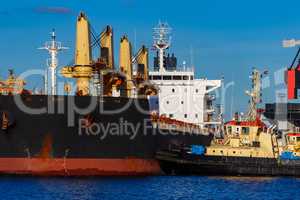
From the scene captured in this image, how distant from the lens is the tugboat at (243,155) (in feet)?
156

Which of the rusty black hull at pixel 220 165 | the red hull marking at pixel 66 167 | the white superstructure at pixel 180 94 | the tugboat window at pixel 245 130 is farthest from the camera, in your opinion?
the white superstructure at pixel 180 94

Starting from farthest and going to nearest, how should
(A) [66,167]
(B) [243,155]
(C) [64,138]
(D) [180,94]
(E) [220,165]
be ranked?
(D) [180,94]
(B) [243,155]
(E) [220,165]
(C) [64,138]
(A) [66,167]

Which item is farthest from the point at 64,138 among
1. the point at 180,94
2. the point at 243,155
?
the point at 180,94

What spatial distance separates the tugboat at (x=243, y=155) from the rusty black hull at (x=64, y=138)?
461 centimetres

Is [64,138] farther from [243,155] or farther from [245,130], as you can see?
[245,130]

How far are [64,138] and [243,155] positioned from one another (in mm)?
11698

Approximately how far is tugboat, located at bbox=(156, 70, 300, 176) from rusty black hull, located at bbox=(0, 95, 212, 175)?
15.1 feet

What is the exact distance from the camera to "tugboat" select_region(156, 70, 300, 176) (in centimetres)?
4744

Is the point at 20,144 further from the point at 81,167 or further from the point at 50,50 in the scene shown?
the point at 50,50

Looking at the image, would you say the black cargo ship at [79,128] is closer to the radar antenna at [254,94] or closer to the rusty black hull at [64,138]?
the rusty black hull at [64,138]

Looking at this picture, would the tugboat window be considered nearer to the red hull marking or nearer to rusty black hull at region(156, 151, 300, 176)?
rusty black hull at region(156, 151, 300, 176)

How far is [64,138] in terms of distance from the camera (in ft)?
136

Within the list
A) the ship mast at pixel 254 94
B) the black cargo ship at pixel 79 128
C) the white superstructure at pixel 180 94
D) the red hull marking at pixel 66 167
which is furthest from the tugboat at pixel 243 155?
the white superstructure at pixel 180 94

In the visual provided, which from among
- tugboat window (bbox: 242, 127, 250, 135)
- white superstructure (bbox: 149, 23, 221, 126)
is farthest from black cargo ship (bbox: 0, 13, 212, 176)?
white superstructure (bbox: 149, 23, 221, 126)
